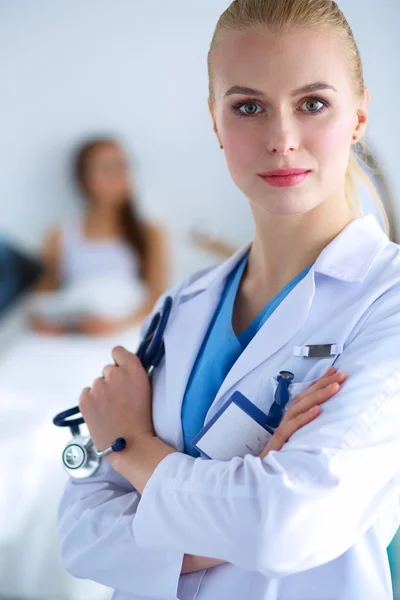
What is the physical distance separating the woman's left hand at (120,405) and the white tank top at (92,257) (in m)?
2.04

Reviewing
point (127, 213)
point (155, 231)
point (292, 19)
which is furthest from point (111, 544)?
point (127, 213)

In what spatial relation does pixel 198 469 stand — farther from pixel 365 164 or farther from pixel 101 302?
pixel 101 302

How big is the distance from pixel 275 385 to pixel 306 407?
78 millimetres

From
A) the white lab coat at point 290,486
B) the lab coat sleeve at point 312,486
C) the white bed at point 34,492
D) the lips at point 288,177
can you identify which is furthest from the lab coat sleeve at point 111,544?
the white bed at point 34,492

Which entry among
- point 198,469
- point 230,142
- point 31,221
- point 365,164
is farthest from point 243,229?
point 198,469

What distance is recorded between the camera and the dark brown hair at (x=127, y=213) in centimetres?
305

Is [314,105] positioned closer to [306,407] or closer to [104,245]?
[306,407]

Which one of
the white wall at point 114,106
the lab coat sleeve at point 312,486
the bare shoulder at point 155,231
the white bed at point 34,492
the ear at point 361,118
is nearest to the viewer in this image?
the lab coat sleeve at point 312,486

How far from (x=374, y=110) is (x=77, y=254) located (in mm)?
1531

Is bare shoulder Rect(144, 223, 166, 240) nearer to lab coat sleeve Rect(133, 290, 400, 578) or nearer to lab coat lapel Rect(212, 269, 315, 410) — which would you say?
lab coat lapel Rect(212, 269, 315, 410)

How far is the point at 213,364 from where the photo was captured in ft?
3.32

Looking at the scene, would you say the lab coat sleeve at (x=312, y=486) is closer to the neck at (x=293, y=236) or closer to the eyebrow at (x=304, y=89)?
the neck at (x=293, y=236)

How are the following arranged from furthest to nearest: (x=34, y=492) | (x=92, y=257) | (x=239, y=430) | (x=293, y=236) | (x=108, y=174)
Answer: (x=92, y=257) → (x=108, y=174) → (x=34, y=492) → (x=293, y=236) → (x=239, y=430)

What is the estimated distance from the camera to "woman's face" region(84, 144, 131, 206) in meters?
3.05
